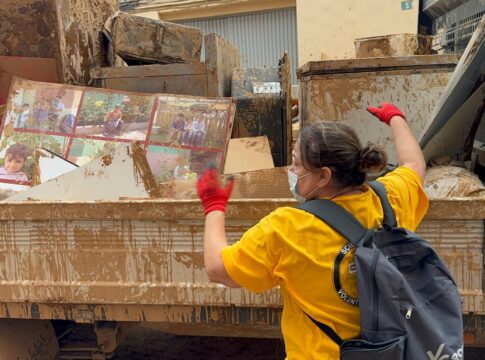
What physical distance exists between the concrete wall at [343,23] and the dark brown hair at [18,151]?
6.79 m

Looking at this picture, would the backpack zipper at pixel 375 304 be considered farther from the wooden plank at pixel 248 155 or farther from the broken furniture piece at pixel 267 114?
the broken furniture piece at pixel 267 114

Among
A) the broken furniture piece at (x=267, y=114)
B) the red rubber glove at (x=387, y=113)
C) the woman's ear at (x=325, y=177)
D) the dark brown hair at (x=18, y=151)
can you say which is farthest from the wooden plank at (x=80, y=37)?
the woman's ear at (x=325, y=177)

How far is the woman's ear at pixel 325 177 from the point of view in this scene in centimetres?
126

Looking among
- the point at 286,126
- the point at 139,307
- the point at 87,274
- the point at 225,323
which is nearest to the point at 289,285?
the point at 225,323

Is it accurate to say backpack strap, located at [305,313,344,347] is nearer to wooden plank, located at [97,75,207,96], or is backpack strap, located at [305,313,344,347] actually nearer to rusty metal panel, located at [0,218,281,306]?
rusty metal panel, located at [0,218,281,306]

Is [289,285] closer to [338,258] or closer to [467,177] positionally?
[338,258]

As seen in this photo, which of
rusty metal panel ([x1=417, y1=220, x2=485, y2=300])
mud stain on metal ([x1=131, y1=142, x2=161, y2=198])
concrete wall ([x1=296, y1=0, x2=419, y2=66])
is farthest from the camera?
concrete wall ([x1=296, y1=0, x2=419, y2=66])

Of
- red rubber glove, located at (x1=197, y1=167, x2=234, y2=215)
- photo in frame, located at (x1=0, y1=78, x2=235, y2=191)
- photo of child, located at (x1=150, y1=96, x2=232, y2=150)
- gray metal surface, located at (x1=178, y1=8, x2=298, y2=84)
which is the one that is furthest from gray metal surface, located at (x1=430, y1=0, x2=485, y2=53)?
gray metal surface, located at (x1=178, y1=8, x2=298, y2=84)

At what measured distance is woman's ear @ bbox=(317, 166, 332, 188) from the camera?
1261 mm

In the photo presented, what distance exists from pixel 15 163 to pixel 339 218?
2.28 m

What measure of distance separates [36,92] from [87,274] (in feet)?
5.50

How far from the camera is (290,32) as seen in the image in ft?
33.3

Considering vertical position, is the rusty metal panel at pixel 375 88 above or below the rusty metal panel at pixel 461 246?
above

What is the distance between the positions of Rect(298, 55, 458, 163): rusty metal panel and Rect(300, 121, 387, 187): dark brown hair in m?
1.51
